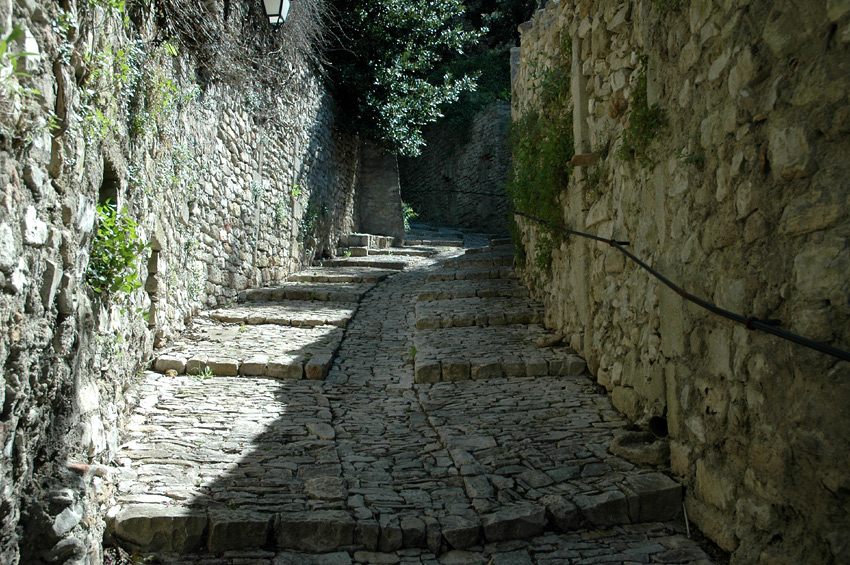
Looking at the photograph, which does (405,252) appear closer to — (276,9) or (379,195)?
(379,195)

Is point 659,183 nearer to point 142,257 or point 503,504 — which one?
point 503,504

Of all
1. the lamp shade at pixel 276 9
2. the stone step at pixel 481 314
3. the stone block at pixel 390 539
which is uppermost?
the lamp shade at pixel 276 9

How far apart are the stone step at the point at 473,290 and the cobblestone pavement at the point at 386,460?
1248 millimetres

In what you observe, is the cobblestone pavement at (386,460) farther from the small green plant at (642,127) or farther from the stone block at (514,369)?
the small green plant at (642,127)

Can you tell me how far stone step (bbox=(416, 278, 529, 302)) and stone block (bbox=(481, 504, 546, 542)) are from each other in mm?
4282

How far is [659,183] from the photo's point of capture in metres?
3.20

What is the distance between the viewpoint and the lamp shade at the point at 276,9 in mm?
6562

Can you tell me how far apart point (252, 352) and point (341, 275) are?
397 centimetres

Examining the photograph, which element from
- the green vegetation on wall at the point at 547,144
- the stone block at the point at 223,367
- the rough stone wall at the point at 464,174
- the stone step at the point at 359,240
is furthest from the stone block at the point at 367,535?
the rough stone wall at the point at 464,174

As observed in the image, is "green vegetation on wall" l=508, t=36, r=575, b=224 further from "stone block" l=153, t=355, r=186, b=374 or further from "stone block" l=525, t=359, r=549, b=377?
"stone block" l=153, t=355, r=186, b=374

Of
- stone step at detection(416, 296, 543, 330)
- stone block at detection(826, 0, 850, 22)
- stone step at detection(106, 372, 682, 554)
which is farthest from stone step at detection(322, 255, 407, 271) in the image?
stone block at detection(826, 0, 850, 22)

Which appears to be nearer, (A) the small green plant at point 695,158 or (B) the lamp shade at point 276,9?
(A) the small green plant at point 695,158

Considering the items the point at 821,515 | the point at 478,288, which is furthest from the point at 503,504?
the point at 478,288

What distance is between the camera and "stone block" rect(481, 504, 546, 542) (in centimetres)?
272
